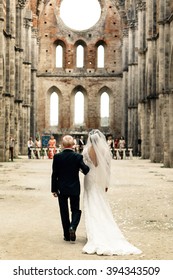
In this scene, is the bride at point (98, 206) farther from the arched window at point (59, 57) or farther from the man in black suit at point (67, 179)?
the arched window at point (59, 57)

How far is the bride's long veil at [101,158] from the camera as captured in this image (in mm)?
6699

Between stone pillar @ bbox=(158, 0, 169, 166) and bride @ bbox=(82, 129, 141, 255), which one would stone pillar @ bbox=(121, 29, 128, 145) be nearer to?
stone pillar @ bbox=(158, 0, 169, 166)

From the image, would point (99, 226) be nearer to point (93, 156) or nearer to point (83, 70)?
point (93, 156)

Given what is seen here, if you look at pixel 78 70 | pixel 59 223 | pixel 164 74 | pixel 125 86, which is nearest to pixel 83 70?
pixel 78 70

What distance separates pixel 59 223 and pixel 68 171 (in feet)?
5.81

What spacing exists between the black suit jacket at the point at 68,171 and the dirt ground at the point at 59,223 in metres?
0.70

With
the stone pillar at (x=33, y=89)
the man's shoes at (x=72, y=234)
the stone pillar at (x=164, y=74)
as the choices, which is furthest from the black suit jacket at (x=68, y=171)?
the stone pillar at (x=33, y=89)

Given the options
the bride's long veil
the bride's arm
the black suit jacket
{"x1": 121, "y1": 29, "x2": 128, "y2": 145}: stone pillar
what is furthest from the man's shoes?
{"x1": 121, "y1": 29, "x2": 128, "y2": 145}: stone pillar

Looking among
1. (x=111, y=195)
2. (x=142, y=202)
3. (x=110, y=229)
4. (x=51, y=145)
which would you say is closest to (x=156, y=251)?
(x=110, y=229)

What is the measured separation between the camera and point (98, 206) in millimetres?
6582

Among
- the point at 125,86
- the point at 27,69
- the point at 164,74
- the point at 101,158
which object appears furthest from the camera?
the point at 125,86

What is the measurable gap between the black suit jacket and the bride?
161 millimetres

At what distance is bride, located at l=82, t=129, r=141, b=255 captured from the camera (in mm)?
6137
